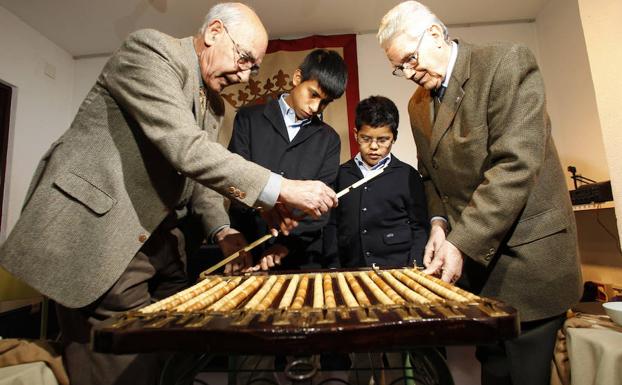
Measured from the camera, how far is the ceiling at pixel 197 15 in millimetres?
3301

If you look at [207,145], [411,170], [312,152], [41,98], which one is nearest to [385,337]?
[207,145]

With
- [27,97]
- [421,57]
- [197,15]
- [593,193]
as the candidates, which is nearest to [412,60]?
[421,57]

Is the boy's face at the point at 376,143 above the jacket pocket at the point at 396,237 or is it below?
above

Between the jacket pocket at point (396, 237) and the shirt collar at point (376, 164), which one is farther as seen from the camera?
the shirt collar at point (376, 164)

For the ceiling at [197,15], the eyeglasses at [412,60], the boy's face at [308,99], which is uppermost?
the ceiling at [197,15]

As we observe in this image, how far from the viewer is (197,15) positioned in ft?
11.3

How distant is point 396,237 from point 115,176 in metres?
1.42

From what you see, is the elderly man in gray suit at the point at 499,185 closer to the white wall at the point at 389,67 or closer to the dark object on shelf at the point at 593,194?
the dark object on shelf at the point at 593,194

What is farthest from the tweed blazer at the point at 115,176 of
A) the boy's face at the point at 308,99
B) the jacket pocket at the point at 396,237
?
the jacket pocket at the point at 396,237

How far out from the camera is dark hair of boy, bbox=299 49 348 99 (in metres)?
2.03

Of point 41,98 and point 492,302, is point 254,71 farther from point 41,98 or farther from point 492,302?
point 41,98

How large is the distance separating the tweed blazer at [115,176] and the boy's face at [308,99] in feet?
2.92

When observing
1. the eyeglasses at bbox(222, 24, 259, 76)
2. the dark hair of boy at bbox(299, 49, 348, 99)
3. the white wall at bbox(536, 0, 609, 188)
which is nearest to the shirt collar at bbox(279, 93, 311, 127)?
the dark hair of boy at bbox(299, 49, 348, 99)

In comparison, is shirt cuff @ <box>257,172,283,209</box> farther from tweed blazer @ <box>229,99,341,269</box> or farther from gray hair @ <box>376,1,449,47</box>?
gray hair @ <box>376,1,449,47</box>
